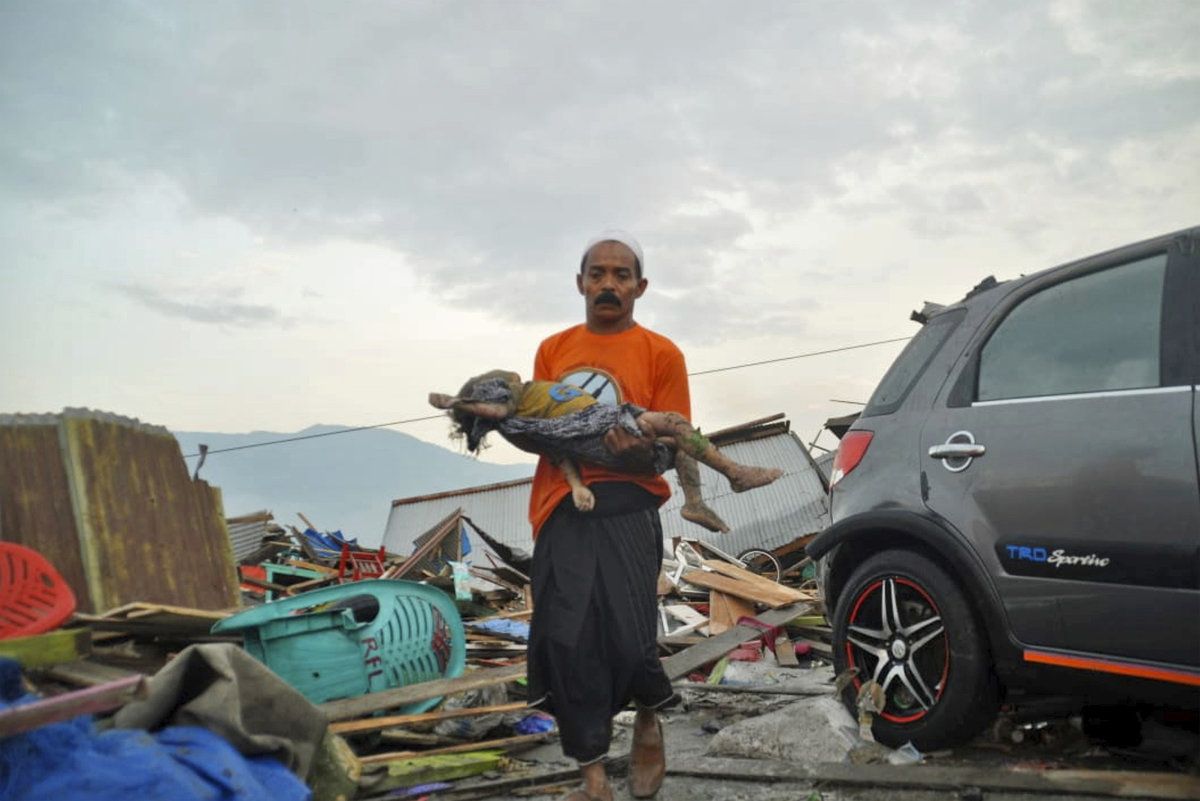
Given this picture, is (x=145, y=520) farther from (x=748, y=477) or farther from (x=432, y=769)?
(x=748, y=477)

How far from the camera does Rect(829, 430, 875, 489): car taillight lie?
460cm

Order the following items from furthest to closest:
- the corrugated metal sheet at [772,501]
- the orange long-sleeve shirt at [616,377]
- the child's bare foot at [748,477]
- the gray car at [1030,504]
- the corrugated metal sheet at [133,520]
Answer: the corrugated metal sheet at [772,501] → the corrugated metal sheet at [133,520] → the orange long-sleeve shirt at [616,377] → the child's bare foot at [748,477] → the gray car at [1030,504]

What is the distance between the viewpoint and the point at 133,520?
584cm

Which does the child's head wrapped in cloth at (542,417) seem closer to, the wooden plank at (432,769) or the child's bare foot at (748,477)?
the child's bare foot at (748,477)

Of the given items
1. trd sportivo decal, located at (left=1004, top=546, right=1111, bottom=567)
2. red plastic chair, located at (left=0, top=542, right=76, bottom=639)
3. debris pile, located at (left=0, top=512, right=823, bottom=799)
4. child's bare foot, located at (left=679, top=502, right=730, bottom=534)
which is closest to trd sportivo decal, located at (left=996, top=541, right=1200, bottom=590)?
trd sportivo decal, located at (left=1004, top=546, right=1111, bottom=567)

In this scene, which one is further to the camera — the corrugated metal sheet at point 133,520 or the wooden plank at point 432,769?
the corrugated metal sheet at point 133,520

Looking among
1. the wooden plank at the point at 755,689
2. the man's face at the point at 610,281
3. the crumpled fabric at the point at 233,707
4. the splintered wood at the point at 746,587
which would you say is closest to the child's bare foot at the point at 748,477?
the man's face at the point at 610,281

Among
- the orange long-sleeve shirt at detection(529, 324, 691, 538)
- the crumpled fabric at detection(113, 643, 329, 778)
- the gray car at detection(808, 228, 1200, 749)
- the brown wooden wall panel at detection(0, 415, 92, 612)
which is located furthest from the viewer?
the brown wooden wall panel at detection(0, 415, 92, 612)

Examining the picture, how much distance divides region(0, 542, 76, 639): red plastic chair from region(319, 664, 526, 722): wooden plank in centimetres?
118

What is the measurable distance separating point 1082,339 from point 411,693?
3.51m

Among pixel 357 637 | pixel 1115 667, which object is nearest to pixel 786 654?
pixel 357 637

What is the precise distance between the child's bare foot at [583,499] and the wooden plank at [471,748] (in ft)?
5.40

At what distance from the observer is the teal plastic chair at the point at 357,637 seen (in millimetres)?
4508

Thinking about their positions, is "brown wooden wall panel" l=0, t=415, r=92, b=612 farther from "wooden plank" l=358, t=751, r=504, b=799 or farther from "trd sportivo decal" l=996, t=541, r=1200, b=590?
"trd sportivo decal" l=996, t=541, r=1200, b=590
